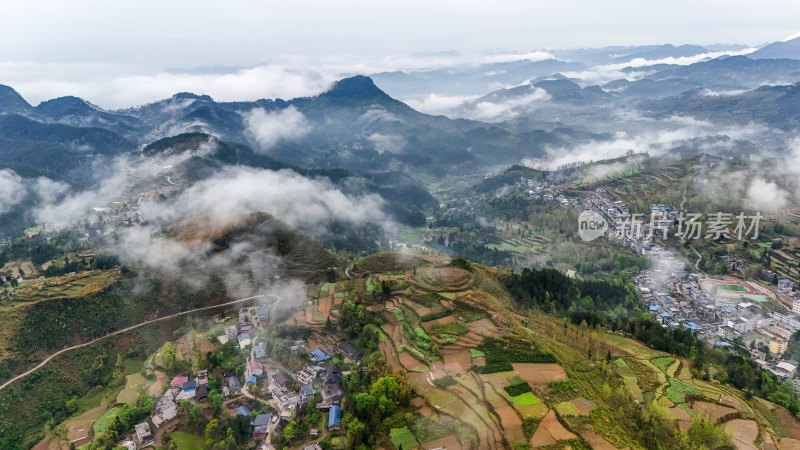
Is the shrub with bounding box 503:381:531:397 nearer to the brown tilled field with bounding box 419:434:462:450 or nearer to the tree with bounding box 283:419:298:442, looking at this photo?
the brown tilled field with bounding box 419:434:462:450

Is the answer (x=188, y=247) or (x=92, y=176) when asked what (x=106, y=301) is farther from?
(x=92, y=176)

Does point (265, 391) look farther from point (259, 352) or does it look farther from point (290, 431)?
point (290, 431)

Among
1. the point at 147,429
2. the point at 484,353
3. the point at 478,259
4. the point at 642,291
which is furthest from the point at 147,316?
the point at 642,291

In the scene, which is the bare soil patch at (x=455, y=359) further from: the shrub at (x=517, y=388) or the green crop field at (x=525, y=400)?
the green crop field at (x=525, y=400)

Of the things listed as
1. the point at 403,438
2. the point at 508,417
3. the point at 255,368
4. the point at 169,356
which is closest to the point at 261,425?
the point at 255,368

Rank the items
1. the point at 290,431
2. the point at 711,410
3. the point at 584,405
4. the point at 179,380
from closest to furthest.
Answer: the point at 584,405, the point at 290,431, the point at 711,410, the point at 179,380

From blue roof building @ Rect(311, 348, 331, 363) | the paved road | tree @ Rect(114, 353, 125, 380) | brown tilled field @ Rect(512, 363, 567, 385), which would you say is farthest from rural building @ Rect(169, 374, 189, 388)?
brown tilled field @ Rect(512, 363, 567, 385)
